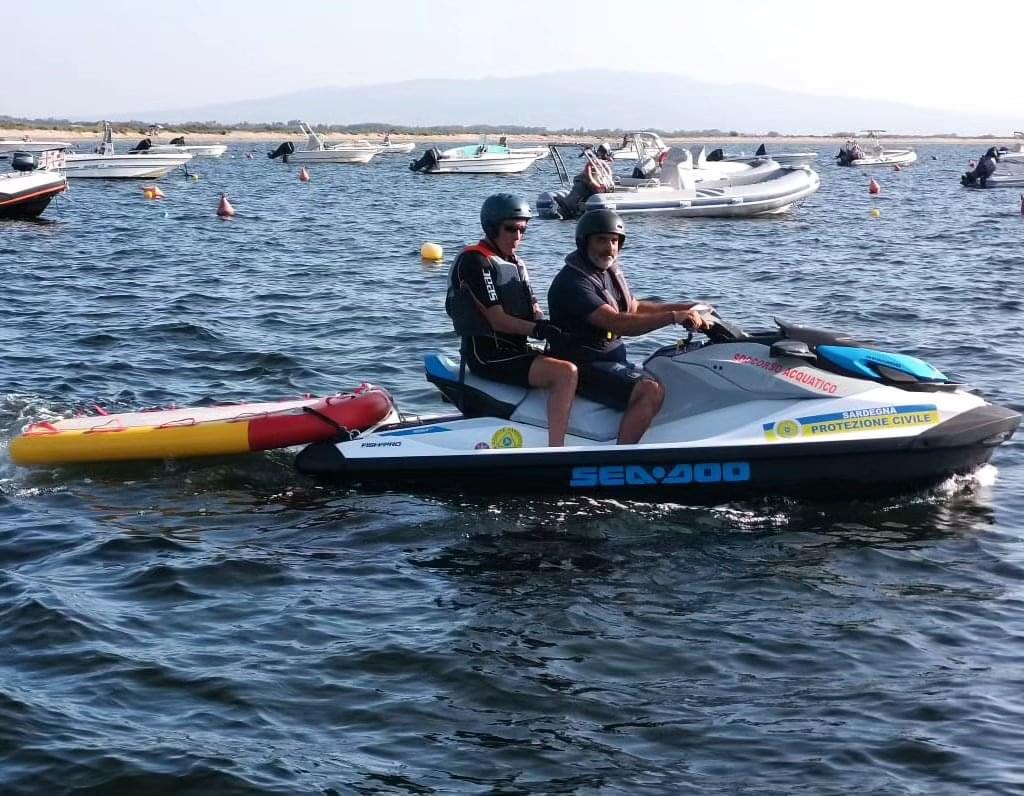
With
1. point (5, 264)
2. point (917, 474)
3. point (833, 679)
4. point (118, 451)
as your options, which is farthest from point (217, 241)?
point (833, 679)

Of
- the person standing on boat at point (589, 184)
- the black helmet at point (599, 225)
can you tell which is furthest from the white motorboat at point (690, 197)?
the black helmet at point (599, 225)

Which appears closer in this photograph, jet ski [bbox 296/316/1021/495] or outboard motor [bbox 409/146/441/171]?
jet ski [bbox 296/316/1021/495]

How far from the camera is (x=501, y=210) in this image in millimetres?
7824

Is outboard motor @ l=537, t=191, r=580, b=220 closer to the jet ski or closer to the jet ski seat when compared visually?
the jet ski seat

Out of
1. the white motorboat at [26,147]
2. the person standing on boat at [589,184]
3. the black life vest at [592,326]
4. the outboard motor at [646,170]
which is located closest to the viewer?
the black life vest at [592,326]

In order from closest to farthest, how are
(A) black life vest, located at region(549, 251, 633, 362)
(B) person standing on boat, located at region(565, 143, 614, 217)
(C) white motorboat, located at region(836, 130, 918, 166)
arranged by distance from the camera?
1. (A) black life vest, located at region(549, 251, 633, 362)
2. (B) person standing on boat, located at region(565, 143, 614, 217)
3. (C) white motorboat, located at region(836, 130, 918, 166)

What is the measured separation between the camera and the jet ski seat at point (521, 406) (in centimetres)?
834

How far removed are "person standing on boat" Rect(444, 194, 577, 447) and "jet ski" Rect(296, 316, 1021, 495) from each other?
20 centimetres

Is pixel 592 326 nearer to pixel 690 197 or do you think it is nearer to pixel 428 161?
pixel 690 197

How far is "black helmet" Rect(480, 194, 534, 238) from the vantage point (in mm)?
7832

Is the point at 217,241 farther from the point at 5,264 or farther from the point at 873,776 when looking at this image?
the point at 873,776

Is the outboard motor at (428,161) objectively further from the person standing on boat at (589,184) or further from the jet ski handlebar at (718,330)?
the jet ski handlebar at (718,330)

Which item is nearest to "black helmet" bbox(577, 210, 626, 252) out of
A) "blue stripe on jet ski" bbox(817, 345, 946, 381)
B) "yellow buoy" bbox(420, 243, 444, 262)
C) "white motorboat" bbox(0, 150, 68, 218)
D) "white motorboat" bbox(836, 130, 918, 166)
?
"blue stripe on jet ski" bbox(817, 345, 946, 381)

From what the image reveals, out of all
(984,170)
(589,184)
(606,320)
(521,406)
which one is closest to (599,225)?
(606,320)
